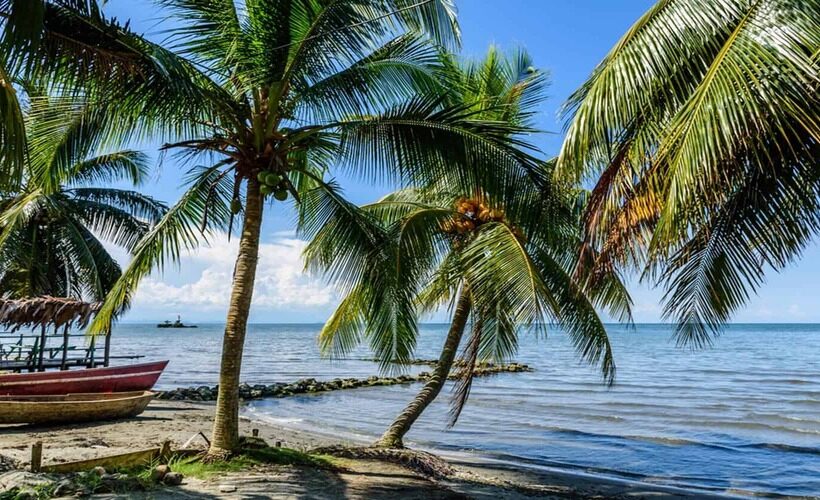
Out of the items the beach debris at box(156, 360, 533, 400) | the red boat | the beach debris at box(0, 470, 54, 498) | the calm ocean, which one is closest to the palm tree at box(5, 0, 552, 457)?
the beach debris at box(0, 470, 54, 498)

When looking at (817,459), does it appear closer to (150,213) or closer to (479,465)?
(479,465)

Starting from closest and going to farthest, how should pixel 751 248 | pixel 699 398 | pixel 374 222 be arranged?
pixel 751 248
pixel 374 222
pixel 699 398

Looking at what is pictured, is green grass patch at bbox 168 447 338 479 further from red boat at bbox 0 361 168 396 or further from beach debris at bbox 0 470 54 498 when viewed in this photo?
red boat at bbox 0 361 168 396

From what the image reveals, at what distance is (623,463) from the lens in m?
13.0

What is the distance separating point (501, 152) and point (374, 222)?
2365 mm

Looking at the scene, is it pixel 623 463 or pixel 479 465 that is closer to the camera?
pixel 479 465

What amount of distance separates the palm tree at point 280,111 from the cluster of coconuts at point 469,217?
58.7 inches

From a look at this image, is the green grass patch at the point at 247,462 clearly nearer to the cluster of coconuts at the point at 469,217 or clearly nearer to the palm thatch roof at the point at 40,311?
the cluster of coconuts at the point at 469,217

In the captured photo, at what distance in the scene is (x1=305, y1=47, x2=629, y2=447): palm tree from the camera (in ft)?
23.7

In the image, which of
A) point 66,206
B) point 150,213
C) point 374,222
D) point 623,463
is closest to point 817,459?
point 623,463

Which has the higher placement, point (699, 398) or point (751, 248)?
point (751, 248)

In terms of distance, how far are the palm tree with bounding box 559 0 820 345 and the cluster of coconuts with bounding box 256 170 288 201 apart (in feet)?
10.9

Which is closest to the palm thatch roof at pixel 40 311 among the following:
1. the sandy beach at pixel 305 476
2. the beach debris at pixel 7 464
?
the sandy beach at pixel 305 476

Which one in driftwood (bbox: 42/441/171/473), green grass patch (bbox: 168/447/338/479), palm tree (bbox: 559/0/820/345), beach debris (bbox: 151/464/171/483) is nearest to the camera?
palm tree (bbox: 559/0/820/345)
